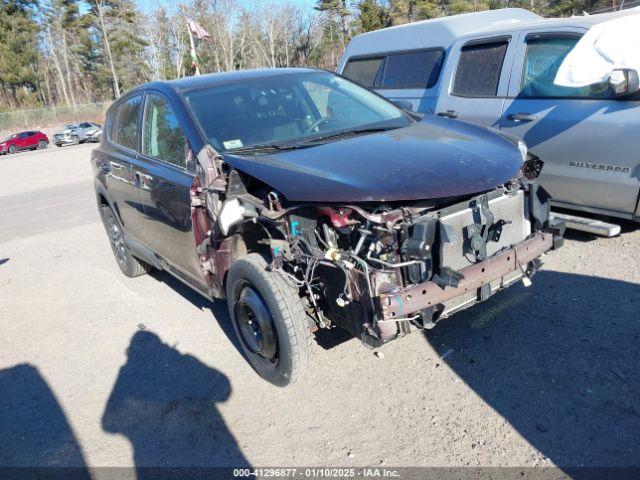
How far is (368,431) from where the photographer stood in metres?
3.01

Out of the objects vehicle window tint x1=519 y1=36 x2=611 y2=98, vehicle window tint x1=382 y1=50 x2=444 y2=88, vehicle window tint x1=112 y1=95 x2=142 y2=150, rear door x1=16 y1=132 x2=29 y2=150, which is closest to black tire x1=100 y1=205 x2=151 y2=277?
vehicle window tint x1=112 y1=95 x2=142 y2=150

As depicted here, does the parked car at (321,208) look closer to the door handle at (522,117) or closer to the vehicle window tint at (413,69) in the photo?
the door handle at (522,117)

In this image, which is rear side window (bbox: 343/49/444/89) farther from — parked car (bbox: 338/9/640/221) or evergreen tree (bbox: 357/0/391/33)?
evergreen tree (bbox: 357/0/391/33)

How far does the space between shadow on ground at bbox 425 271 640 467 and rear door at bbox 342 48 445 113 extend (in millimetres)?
2998

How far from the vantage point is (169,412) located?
340cm

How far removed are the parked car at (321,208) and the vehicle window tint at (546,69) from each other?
5.26 feet

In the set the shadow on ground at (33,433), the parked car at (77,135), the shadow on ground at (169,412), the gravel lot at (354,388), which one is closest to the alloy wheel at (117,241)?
the gravel lot at (354,388)

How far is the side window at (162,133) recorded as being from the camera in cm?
388

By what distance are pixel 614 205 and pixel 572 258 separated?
22.7 inches

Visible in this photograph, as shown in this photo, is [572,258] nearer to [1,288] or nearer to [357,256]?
[357,256]

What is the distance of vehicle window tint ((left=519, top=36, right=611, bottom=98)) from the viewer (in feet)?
16.5

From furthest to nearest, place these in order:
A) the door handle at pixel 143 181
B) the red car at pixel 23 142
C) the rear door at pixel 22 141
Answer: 1. the rear door at pixel 22 141
2. the red car at pixel 23 142
3. the door handle at pixel 143 181

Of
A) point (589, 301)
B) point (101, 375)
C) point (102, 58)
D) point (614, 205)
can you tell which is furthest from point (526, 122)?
point (102, 58)

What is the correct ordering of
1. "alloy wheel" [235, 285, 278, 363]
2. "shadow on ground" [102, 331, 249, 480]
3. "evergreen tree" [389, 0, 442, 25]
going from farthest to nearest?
1. "evergreen tree" [389, 0, 442, 25]
2. "alloy wheel" [235, 285, 278, 363]
3. "shadow on ground" [102, 331, 249, 480]
